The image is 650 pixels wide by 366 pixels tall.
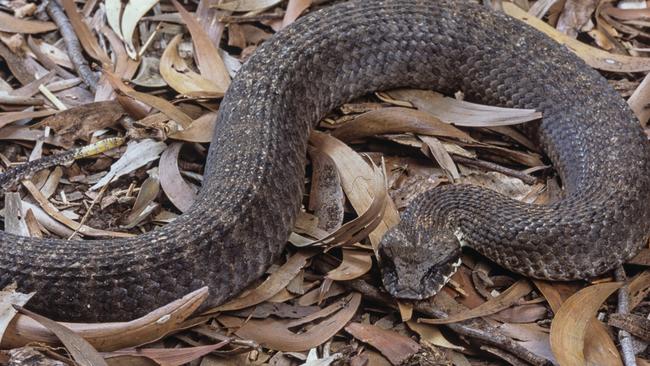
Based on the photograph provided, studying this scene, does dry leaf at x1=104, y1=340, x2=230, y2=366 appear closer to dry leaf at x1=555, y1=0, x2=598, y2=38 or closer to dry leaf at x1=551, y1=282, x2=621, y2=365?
dry leaf at x1=551, y1=282, x2=621, y2=365

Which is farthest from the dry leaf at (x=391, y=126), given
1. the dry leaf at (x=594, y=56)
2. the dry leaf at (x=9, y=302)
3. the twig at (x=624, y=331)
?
the dry leaf at (x=9, y=302)

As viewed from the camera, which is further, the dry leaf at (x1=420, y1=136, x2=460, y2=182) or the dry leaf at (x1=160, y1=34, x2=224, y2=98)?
the dry leaf at (x1=160, y1=34, x2=224, y2=98)

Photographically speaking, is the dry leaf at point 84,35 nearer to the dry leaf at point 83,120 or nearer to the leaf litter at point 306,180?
the leaf litter at point 306,180

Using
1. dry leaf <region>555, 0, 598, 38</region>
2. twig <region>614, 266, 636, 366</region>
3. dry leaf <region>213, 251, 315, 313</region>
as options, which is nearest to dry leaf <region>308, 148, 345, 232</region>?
dry leaf <region>213, 251, 315, 313</region>

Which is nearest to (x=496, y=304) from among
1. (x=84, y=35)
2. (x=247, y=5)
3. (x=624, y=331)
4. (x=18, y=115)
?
(x=624, y=331)

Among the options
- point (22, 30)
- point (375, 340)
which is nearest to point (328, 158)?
point (375, 340)

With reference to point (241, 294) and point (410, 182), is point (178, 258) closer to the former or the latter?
point (241, 294)

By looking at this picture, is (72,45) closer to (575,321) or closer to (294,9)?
(294,9)
